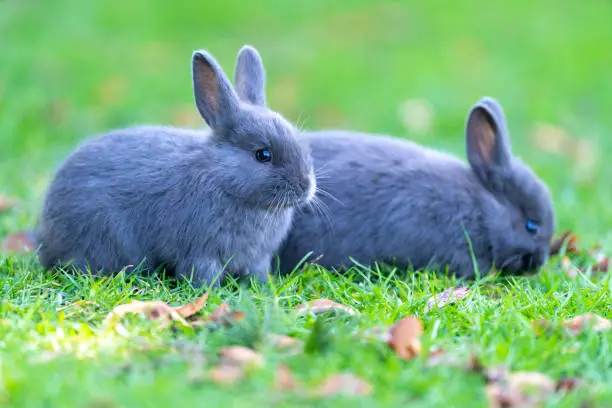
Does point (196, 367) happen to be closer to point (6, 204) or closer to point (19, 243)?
point (19, 243)

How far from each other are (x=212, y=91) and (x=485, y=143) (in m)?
1.90

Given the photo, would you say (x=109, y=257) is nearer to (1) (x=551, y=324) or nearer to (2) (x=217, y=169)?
(2) (x=217, y=169)

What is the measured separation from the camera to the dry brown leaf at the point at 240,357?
11.1 feet

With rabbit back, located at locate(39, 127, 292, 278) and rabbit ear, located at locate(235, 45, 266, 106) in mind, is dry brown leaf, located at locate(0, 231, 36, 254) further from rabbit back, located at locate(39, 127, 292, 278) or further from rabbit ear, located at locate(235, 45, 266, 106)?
rabbit ear, located at locate(235, 45, 266, 106)

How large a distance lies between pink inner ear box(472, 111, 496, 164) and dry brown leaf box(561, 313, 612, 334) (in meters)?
1.61

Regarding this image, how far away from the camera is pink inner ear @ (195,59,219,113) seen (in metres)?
4.53

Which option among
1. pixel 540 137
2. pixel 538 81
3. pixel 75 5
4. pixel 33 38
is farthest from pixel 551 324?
pixel 75 5

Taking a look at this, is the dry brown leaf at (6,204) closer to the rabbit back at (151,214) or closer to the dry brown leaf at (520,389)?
the rabbit back at (151,214)

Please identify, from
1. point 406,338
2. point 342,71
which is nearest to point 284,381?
point 406,338

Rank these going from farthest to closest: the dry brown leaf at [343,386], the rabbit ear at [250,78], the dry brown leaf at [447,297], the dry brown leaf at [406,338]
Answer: the rabbit ear at [250,78] → the dry brown leaf at [447,297] → the dry brown leaf at [406,338] → the dry brown leaf at [343,386]

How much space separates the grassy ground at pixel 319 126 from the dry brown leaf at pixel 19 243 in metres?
0.34

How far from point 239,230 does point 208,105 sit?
0.69 meters

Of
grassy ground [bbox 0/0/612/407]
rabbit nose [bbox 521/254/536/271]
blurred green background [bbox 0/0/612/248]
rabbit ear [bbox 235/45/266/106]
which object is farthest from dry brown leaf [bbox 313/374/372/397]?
blurred green background [bbox 0/0/612/248]

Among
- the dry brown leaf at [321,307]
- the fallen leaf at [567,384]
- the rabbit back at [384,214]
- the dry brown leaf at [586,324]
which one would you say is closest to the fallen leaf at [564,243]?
the rabbit back at [384,214]
